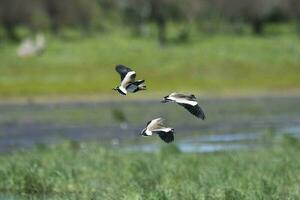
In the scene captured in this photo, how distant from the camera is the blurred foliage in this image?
254ft

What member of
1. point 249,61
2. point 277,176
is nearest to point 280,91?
point 249,61

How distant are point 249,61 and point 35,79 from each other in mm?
13871

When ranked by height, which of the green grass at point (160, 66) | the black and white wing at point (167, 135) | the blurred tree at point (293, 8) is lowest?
the black and white wing at point (167, 135)

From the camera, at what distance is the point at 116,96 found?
49.7m

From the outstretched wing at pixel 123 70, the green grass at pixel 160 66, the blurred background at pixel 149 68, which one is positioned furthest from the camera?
the green grass at pixel 160 66

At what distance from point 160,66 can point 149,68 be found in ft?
2.85

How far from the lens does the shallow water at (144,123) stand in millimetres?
28219

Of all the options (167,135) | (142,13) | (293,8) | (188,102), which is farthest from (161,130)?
(142,13)

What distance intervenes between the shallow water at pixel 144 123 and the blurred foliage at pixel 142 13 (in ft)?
87.5

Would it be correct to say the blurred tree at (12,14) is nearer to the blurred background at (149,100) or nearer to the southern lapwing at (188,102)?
the blurred background at (149,100)

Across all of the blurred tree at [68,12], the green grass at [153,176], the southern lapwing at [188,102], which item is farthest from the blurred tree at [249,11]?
the southern lapwing at [188,102]

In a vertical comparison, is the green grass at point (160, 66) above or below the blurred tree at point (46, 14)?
below

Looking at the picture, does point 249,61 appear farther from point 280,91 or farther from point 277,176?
point 277,176

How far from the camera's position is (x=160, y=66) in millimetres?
57844
